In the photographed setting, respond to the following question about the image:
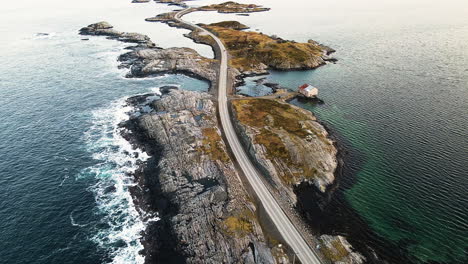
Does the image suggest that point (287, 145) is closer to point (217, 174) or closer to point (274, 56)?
point (217, 174)

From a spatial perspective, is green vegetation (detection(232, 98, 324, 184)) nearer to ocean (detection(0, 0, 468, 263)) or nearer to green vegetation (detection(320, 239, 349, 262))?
ocean (detection(0, 0, 468, 263))

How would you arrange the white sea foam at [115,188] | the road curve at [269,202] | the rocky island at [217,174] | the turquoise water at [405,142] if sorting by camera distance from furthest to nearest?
1. the turquoise water at [405,142]
2. the white sea foam at [115,188]
3. the rocky island at [217,174]
4. the road curve at [269,202]

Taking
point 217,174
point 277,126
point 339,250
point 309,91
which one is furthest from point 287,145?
point 309,91

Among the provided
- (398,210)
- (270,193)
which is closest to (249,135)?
(270,193)

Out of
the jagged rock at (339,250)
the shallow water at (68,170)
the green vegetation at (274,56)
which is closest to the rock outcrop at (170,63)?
the shallow water at (68,170)

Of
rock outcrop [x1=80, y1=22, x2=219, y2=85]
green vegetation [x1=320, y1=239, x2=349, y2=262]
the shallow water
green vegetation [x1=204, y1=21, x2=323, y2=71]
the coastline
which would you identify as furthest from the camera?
green vegetation [x1=204, y1=21, x2=323, y2=71]

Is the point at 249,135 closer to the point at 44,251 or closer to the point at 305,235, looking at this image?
the point at 305,235

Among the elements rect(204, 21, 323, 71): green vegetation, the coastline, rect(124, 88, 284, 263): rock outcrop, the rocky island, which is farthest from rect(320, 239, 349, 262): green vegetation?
rect(204, 21, 323, 71): green vegetation

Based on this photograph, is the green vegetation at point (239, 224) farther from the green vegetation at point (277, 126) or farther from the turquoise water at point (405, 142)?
the turquoise water at point (405, 142)
